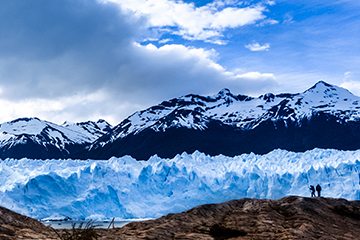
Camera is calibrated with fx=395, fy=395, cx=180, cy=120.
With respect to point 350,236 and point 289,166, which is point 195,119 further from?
point 350,236

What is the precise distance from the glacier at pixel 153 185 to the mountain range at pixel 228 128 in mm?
79216

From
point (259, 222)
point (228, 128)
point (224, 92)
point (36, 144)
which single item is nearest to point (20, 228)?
point (259, 222)

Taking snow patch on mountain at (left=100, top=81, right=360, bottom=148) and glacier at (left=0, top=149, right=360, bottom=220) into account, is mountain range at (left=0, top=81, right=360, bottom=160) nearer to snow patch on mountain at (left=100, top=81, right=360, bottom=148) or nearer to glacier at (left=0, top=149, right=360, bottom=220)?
snow patch on mountain at (left=100, top=81, right=360, bottom=148)

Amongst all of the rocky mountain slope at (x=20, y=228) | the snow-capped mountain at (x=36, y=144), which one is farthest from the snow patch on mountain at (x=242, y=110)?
the rocky mountain slope at (x=20, y=228)

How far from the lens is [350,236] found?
9.22 metres

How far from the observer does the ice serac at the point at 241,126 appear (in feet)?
418

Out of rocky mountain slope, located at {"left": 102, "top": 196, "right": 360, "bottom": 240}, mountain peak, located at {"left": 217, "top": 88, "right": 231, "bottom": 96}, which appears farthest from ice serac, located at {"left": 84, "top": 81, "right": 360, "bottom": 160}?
rocky mountain slope, located at {"left": 102, "top": 196, "right": 360, "bottom": 240}

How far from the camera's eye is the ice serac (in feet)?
418

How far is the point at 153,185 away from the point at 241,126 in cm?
10527

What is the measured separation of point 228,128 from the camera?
470 feet

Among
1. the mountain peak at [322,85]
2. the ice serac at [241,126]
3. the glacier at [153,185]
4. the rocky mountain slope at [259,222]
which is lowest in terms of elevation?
the rocky mountain slope at [259,222]

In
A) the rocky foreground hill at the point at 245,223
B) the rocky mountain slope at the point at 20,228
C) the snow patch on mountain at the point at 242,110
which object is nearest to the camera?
the rocky mountain slope at the point at 20,228

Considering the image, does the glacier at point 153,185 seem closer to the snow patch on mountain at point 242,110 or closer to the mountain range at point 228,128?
the mountain range at point 228,128

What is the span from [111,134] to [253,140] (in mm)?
59729
